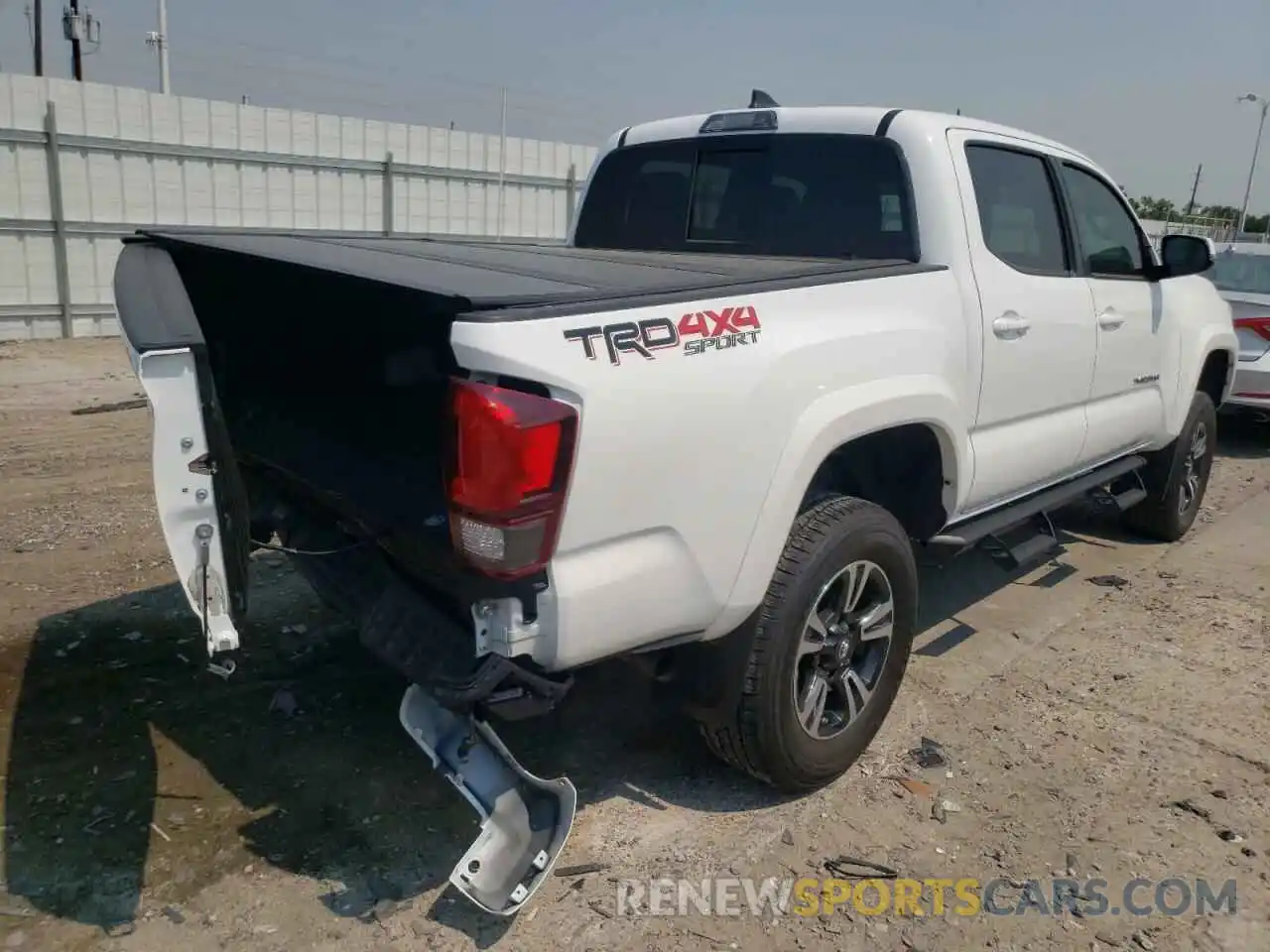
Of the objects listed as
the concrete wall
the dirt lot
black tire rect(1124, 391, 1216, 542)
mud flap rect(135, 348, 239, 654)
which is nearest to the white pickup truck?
mud flap rect(135, 348, 239, 654)

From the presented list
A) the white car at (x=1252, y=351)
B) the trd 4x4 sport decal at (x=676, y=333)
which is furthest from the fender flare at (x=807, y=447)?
the white car at (x=1252, y=351)

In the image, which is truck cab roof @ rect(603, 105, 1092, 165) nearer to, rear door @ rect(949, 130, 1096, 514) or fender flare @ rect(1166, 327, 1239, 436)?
rear door @ rect(949, 130, 1096, 514)

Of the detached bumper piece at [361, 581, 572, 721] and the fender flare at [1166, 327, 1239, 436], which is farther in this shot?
the fender flare at [1166, 327, 1239, 436]

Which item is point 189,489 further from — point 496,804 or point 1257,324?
point 1257,324

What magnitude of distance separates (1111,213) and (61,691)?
4884 mm

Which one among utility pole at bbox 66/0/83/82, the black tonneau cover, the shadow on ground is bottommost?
the shadow on ground

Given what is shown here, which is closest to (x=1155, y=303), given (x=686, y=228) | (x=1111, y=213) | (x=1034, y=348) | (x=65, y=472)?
(x=1111, y=213)

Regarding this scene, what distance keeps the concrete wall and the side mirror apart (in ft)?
30.4

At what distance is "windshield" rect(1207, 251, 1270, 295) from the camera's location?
30.8 feet

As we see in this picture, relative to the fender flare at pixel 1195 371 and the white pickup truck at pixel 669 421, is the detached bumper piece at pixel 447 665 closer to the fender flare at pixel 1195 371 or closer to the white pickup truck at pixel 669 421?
the white pickup truck at pixel 669 421

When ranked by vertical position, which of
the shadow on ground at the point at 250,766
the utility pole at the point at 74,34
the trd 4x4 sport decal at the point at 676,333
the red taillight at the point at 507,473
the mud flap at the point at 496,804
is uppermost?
the utility pole at the point at 74,34

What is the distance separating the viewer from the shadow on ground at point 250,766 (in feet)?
9.12

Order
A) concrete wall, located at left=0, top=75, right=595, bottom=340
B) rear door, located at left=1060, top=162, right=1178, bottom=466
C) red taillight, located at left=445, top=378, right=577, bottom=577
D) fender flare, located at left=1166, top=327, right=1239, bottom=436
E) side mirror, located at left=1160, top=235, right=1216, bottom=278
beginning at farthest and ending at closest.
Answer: concrete wall, located at left=0, top=75, right=595, bottom=340 < fender flare, located at left=1166, top=327, right=1239, bottom=436 < side mirror, located at left=1160, top=235, right=1216, bottom=278 < rear door, located at left=1060, top=162, right=1178, bottom=466 < red taillight, located at left=445, top=378, right=577, bottom=577

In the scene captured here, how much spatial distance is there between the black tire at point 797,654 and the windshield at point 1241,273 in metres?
7.78
